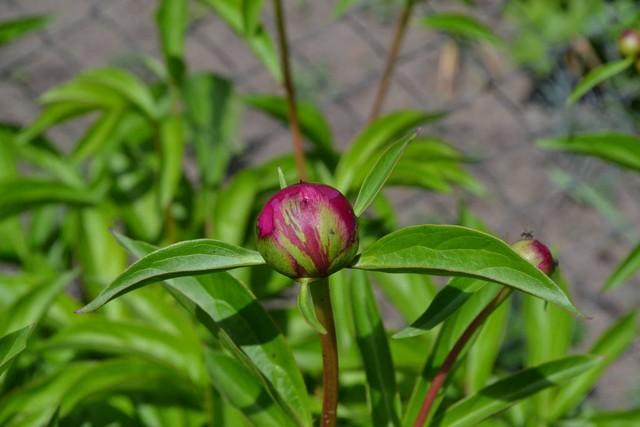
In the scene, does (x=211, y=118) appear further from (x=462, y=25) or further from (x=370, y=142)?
(x=462, y=25)

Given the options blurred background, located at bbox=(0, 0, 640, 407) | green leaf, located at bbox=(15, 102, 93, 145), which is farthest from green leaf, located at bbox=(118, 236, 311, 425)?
blurred background, located at bbox=(0, 0, 640, 407)

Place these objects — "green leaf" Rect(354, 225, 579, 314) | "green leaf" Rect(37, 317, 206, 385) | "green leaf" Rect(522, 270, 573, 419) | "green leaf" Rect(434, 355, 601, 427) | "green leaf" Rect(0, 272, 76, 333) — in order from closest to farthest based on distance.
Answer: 1. "green leaf" Rect(354, 225, 579, 314)
2. "green leaf" Rect(434, 355, 601, 427)
3. "green leaf" Rect(0, 272, 76, 333)
4. "green leaf" Rect(37, 317, 206, 385)
5. "green leaf" Rect(522, 270, 573, 419)

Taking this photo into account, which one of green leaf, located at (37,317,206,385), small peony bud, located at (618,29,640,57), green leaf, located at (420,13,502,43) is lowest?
green leaf, located at (37,317,206,385)

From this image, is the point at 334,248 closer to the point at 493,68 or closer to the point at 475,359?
the point at 475,359

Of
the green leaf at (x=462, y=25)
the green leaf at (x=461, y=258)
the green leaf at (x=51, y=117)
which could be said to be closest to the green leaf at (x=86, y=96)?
the green leaf at (x=51, y=117)

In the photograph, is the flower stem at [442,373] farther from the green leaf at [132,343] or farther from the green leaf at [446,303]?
the green leaf at [132,343]

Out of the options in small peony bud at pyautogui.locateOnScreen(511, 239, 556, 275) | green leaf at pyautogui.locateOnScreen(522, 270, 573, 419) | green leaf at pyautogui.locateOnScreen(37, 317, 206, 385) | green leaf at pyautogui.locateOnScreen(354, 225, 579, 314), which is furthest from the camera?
green leaf at pyautogui.locateOnScreen(522, 270, 573, 419)

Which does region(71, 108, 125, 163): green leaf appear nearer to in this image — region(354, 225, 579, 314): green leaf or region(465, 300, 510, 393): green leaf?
region(465, 300, 510, 393): green leaf

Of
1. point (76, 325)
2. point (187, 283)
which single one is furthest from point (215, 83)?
point (187, 283)
